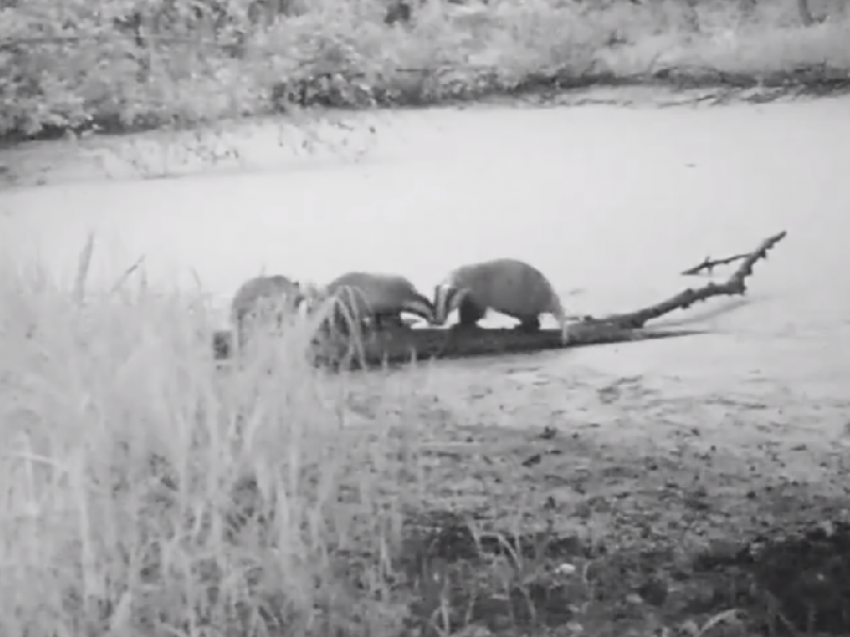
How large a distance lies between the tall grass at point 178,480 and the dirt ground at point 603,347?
0.17ft

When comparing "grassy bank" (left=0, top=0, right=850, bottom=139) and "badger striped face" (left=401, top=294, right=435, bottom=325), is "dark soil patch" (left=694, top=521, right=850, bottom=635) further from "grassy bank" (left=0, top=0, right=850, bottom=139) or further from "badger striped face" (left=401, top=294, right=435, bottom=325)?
"grassy bank" (left=0, top=0, right=850, bottom=139)

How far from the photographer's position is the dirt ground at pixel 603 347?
1125mm

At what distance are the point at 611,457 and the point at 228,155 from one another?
568mm

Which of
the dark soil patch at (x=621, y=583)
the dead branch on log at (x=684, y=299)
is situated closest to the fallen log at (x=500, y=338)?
the dead branch on log at (x=684, y=299)

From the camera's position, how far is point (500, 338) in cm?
131

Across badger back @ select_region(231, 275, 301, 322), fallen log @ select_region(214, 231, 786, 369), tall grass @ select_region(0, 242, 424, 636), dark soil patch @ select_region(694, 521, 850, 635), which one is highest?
badger back @ select_region(231, 275, 301, 322)

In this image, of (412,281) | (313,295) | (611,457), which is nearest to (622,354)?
(611,457)

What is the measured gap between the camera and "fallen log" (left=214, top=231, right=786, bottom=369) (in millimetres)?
1283

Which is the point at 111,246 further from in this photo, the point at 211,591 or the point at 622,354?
the point at 622,354

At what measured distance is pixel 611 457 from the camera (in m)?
1.22

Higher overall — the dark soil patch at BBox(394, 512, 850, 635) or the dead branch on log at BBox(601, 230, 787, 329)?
the dead branch on log at BBox(601, 230, 787, 329)

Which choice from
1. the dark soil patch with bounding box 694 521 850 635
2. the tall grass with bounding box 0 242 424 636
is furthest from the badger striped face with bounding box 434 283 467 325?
the dark soil patch with bounding box 694 521 850 635

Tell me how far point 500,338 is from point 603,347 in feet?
0.37

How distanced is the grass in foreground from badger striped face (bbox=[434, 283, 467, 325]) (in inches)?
2.6
